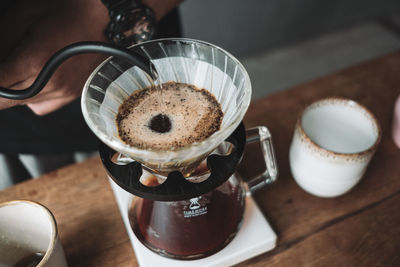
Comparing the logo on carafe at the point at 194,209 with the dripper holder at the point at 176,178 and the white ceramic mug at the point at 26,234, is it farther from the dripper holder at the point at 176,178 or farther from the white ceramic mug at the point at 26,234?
the white ceramic mug at the point at 26,234

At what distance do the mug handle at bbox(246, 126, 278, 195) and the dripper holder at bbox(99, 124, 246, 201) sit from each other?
5 cm

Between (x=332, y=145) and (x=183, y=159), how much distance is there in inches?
15.3

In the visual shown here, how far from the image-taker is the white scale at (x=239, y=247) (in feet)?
1.90

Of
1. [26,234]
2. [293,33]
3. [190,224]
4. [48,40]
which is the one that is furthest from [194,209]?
[293,33]

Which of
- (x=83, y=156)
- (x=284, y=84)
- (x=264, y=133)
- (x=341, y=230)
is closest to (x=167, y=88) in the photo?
(x=264, y=133)

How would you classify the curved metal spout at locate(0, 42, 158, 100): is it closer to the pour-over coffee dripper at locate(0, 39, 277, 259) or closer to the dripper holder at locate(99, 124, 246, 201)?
the pour-over coffee dripper at locate(0, 39, 277, 259)

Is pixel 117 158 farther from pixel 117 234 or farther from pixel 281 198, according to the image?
pixel 281 198

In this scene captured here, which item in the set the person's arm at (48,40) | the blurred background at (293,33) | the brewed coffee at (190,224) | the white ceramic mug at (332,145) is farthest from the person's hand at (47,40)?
the blurred background at (293,33)

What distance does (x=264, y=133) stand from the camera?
0.57 m

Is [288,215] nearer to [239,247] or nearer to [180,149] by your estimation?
[239,247]

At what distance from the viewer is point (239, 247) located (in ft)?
1.94

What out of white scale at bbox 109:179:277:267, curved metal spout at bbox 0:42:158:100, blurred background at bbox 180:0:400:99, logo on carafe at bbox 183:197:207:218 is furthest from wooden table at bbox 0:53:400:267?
blurred background at bbox 180:0:400:99

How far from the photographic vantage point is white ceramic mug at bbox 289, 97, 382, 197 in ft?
1.95

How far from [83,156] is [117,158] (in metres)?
0.54
